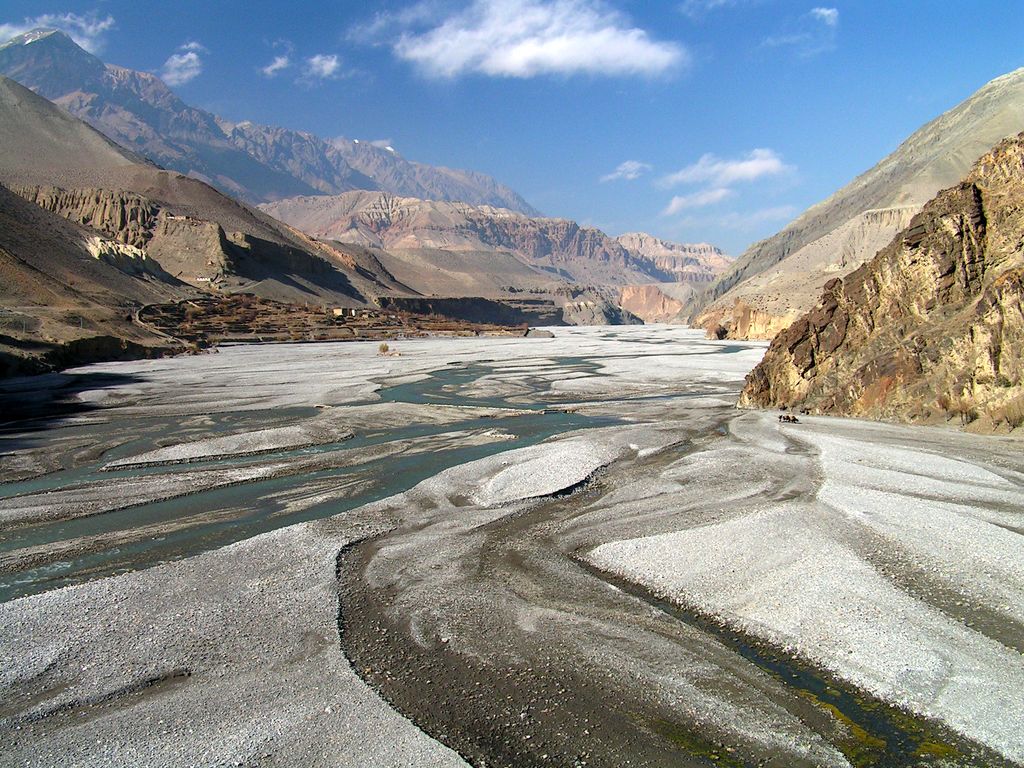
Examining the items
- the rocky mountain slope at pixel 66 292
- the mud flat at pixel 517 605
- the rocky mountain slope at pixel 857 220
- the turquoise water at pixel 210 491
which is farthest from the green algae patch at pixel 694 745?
the rocky mountain slope at pixel 857 220

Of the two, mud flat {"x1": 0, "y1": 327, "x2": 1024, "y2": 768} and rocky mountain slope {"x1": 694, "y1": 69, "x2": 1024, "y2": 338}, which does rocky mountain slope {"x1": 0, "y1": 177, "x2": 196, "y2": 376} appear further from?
rocky mountain slope {"x1": 694, "y1": 69, "x2": 1024, "y2": 338}

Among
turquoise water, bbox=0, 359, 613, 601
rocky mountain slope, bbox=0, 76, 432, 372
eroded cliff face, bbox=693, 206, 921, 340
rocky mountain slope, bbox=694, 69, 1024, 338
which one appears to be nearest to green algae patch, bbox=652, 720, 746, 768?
turquoise water, bbox=0, 359, 613, 601

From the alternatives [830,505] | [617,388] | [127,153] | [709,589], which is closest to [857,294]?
[617,388]

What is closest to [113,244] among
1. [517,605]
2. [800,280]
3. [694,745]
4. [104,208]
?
[104,208]

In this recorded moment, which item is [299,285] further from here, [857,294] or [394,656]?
[394,656]

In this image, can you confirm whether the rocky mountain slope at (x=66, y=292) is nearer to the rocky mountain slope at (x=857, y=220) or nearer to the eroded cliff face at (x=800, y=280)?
the eroded cliff face at (x=800, y=280)

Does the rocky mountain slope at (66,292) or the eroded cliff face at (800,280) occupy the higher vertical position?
the eroded cliff face at (800,280)

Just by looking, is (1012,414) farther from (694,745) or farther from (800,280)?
(800,280)
